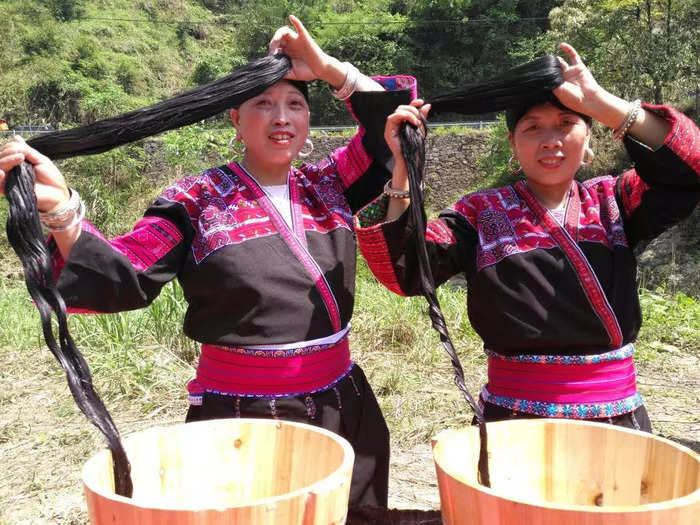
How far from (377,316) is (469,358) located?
28.5 inches

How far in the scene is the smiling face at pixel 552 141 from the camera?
158 cm

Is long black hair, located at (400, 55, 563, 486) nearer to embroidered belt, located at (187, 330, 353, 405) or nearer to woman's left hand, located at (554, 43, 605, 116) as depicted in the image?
woman's left hand, located at (554, 43, 605, 116)

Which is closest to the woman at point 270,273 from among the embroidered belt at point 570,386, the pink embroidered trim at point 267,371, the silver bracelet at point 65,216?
the pink embroidered trim at point 267,371

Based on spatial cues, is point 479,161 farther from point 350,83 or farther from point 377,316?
point 350,83

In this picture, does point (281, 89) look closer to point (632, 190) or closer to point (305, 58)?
point (305, 58)

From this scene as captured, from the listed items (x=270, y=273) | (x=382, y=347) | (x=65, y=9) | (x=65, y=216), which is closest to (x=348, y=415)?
(x=270, y=273)

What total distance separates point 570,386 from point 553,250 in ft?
1.03

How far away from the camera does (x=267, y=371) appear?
1.51 meters

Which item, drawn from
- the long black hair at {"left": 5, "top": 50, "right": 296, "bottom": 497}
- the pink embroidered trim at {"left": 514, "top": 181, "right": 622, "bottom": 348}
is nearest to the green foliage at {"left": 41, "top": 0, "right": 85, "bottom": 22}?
the long black hair at {"left": 5, "top": 50, "right": 296, "bottom": 497}

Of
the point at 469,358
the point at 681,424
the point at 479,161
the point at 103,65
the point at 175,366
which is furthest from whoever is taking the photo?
the point at 103,65

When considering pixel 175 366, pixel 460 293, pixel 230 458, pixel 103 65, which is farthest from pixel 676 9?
pixel 103 65

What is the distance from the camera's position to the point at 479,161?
729 inches

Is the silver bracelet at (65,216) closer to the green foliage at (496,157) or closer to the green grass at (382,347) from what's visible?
the green grass at (382,347)

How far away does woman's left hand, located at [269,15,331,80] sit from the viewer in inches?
62.2
